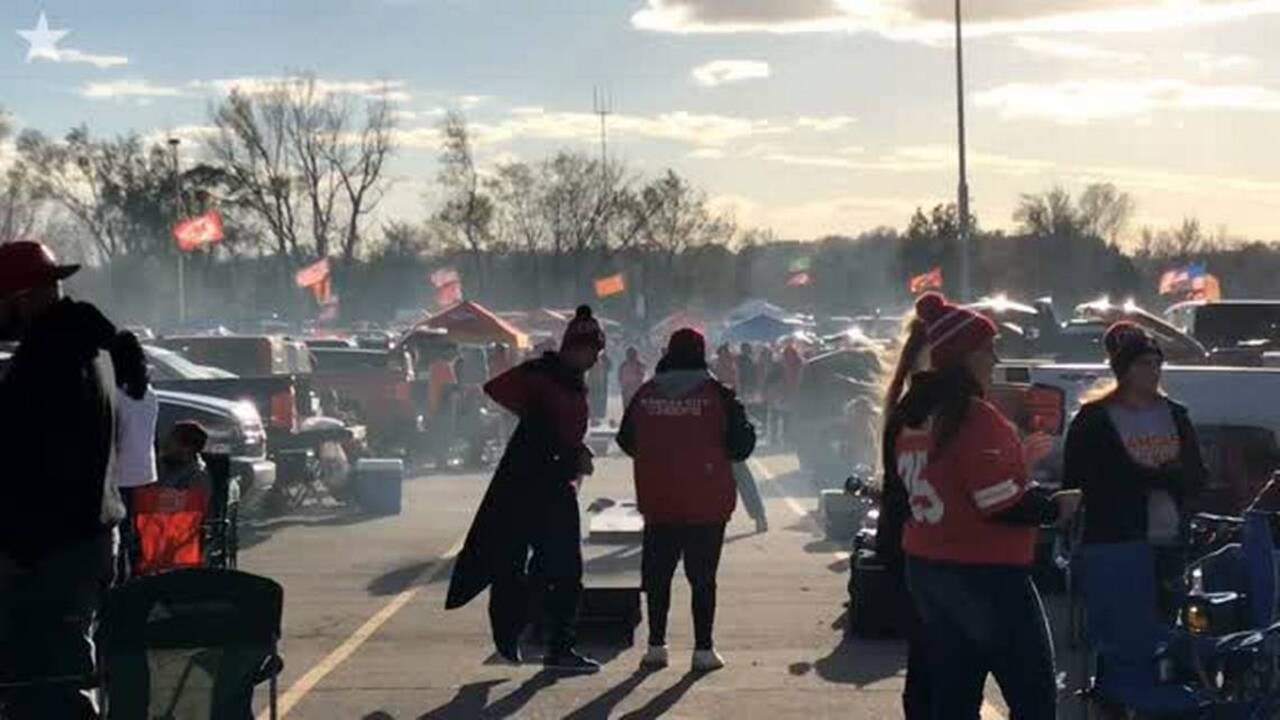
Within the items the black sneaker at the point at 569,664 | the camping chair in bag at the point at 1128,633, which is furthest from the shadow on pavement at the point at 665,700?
the camping chair in bag at the point at 1128,633

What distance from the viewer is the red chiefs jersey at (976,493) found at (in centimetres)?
641

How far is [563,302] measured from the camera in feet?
265

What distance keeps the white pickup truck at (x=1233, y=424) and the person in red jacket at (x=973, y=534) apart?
4367 mm

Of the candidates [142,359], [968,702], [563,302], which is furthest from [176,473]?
[563,302]

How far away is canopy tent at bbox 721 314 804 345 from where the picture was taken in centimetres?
5834

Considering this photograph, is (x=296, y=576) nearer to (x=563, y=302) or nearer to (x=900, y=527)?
(x=900, y=527)

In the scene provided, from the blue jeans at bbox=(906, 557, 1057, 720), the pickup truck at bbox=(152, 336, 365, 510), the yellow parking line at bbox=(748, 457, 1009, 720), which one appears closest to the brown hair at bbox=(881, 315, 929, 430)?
the blue jeans at bbox=(906, 557, 1057, 720)

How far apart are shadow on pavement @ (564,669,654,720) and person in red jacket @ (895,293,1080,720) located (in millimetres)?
3016

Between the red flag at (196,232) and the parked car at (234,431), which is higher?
the red flag at (196,232)

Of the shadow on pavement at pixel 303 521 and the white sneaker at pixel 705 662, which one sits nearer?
the white sneaker at pixel 705 662

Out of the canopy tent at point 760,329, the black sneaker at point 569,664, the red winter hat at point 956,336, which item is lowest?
the canopy tent at point 760,329

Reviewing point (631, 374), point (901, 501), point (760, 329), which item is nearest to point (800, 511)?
point (631, 374)

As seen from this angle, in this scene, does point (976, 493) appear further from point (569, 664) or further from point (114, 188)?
point (114, 188)

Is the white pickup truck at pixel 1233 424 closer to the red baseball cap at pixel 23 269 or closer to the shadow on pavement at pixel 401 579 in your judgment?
the shadow on pavement at pixel 401 579
